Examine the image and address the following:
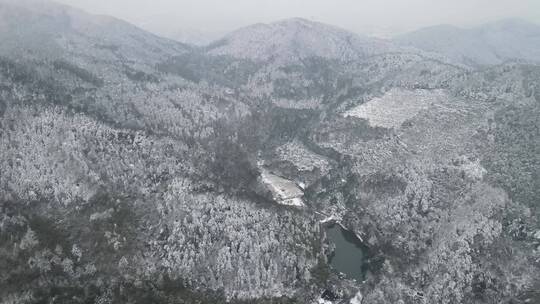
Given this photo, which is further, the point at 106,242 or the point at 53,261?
the point at 106,242

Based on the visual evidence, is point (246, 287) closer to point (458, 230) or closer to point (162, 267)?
point (162, 267)

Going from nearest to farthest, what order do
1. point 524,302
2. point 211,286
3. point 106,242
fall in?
point 524,302
point 211,286
point 106,242

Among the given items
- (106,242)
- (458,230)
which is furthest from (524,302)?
(106,242)

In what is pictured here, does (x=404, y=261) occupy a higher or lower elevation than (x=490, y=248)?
lower

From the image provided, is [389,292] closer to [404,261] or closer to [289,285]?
[404,261]

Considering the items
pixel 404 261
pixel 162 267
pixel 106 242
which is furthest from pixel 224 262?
pixel 404 261

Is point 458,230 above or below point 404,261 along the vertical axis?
above

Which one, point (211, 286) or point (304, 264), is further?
point (304, 264)

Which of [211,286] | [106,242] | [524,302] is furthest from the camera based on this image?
[106,242]
